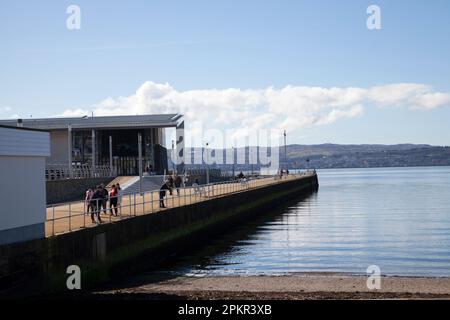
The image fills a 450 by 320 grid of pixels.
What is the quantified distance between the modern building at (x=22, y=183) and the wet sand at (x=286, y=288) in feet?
9.02

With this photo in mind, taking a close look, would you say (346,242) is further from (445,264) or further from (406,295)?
(406,295)

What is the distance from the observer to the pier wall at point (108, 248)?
17.7m

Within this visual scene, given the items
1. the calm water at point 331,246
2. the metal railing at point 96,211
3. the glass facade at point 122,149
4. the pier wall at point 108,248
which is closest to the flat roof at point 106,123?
the glass facade at point 122,149

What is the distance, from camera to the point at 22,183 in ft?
62.0

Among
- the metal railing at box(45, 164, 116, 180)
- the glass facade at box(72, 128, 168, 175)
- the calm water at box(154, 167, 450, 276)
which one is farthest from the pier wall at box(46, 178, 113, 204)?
the glass facade at box(72, 128, 168, 175)

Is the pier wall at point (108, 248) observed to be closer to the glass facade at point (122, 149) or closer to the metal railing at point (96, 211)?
the metal railing at point (96, 211)

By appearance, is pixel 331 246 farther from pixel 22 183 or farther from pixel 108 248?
pixel 22 183

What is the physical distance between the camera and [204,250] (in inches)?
1313

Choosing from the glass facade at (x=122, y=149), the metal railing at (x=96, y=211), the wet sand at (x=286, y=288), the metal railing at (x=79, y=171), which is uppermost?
the glass facade at (x=122, y=149)

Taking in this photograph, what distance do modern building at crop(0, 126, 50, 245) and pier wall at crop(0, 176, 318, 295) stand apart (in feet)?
1.84

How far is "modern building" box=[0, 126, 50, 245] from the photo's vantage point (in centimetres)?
1789
